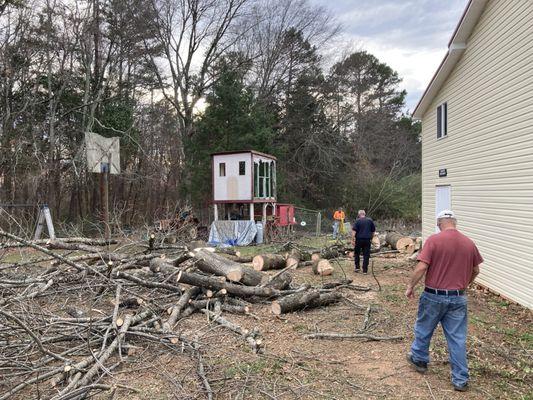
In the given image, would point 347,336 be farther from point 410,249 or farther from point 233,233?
point 233,233

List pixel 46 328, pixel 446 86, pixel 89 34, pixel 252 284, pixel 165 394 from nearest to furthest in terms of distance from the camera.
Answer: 1. pixel 165 394
2. pixel 46 328
3. pixel 252 284
4. pixel 446 86
5. pixel 89 34

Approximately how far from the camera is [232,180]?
1983 centimetres

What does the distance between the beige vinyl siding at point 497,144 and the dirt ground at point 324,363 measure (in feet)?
5.74

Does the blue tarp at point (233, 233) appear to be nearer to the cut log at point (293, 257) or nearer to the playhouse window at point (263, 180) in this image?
the playhouse window at point (263, 180)

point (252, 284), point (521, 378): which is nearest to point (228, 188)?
point (252, 284)

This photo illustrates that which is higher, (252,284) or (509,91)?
(509,91)

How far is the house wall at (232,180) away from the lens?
63.9 ft

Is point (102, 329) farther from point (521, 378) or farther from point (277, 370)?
point (521, 378)

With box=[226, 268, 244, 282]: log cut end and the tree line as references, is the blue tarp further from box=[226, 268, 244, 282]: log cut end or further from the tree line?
box=[226, 268, 244, 282]: log cut end

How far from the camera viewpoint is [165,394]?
417 cm

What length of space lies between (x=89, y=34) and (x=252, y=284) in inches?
699

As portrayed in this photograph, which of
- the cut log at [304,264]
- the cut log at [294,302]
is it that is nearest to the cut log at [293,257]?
the cut log at [304,264]

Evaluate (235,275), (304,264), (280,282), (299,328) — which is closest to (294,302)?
(299,328)

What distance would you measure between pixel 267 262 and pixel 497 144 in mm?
6166
